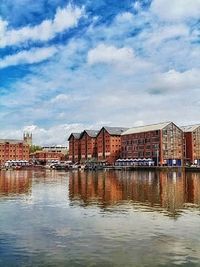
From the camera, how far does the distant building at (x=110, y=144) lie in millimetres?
174125

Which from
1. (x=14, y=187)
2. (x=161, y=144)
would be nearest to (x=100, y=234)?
(x=14, y=187)

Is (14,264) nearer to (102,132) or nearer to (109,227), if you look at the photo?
(109,227)

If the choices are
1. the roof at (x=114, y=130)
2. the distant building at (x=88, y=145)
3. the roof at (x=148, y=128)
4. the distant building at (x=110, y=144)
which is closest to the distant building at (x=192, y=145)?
the roof at (x=148, y=128)

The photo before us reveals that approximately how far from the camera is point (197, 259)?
52.5ft

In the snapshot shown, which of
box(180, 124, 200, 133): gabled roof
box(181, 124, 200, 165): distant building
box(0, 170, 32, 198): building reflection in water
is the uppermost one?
box(180, 124, 200, 133): gabled roof

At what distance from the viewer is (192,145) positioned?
151 m

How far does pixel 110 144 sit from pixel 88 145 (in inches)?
846

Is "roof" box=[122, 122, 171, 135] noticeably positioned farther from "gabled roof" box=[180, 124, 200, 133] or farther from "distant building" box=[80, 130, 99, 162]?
"distant building" box=[80, 130, 99, 162]

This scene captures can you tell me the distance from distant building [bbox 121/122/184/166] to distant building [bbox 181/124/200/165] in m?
4.29

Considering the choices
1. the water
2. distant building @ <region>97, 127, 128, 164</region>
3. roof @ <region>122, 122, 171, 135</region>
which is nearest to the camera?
the water

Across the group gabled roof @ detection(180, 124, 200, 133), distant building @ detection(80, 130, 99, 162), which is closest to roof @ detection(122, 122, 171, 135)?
gabled roof @ detection(180, 124, 200, 133)

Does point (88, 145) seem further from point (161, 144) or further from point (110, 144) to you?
point (161, 144)

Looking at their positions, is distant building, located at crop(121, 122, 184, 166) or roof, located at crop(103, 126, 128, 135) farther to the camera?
roof, located at crop(103, 126, 128, 135)

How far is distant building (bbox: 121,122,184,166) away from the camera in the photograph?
5655 inches
